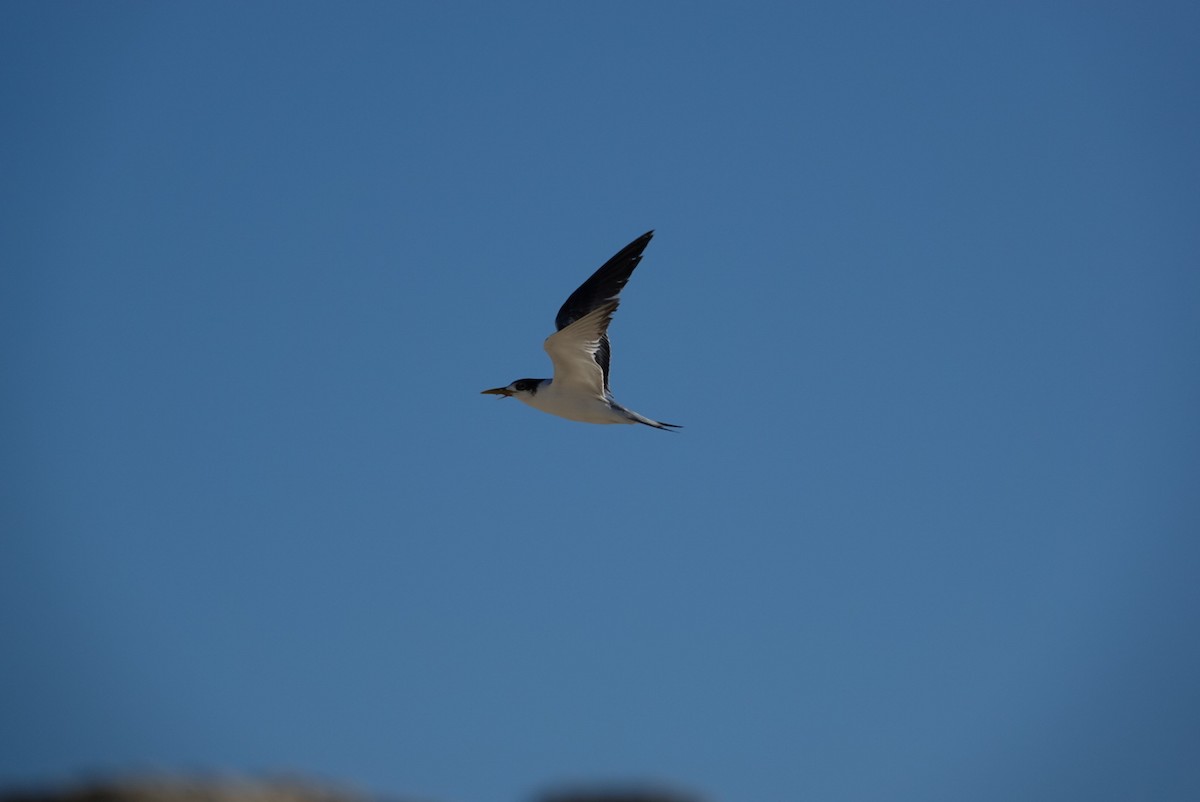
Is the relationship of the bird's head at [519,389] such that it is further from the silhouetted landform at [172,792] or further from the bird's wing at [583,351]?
the silhouetted landform at [172,792]

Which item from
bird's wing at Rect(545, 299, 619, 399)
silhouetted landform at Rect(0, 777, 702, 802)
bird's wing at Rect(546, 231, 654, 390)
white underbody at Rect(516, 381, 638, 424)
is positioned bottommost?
silhouetted landform at Rect(0, 777, 702, 802)

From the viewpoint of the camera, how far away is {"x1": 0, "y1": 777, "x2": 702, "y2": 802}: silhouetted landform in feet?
21.3

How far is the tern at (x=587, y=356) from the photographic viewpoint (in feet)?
56.2

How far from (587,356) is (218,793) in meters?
11.5

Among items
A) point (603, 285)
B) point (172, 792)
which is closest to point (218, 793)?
point (172, 792)

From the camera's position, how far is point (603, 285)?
56.4 ft

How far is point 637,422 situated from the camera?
17797 millimetres

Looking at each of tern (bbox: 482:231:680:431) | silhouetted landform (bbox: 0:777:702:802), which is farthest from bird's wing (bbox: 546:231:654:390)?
silhouetted landform (bbox: 0:777:702:802)

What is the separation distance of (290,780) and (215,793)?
705 mm

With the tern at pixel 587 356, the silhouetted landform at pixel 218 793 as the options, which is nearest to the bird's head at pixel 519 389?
the tern at pixel 587 356

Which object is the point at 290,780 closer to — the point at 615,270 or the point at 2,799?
the point at 2,799

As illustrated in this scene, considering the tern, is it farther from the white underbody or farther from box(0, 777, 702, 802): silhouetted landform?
box(0, 777, 702, 802): silhouetted landform

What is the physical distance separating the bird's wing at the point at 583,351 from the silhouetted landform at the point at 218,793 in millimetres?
10329

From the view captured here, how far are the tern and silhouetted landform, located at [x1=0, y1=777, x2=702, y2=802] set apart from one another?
10.3m
